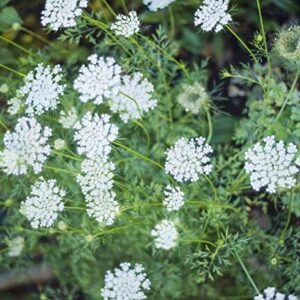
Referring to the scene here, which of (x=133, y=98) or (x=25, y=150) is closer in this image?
(x=25, y=150)

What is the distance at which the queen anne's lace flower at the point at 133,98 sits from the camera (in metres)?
3.05

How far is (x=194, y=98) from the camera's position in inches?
120

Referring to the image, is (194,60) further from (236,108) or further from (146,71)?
(146,71)

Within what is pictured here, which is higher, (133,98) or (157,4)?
(157,4)

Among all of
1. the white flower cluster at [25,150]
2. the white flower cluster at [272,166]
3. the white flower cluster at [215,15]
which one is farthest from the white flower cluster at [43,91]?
the white flower cluster at [272,166]

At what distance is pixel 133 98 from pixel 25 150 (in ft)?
2.21

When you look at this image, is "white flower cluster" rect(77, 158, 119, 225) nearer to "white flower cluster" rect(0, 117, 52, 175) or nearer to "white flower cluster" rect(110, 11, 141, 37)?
"white flower cluster" rect(0, 117, 52, 175)

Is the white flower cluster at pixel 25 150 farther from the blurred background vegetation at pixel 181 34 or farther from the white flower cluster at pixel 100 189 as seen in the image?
the blurred background vegetation at pixel 181 34

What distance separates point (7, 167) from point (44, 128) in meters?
0.29

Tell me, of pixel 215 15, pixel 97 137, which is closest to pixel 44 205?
pixel 97 137

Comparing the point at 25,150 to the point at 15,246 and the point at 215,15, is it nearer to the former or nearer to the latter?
the point at 15,246

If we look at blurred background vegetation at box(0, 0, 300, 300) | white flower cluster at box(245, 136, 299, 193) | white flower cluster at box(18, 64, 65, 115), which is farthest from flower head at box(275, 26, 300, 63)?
white flower cluster at box(18, 64, 65, 115)

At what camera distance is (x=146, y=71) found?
3.25 metres

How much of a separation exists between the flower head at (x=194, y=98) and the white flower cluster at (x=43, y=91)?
0.68 meters
